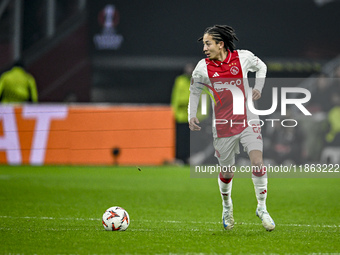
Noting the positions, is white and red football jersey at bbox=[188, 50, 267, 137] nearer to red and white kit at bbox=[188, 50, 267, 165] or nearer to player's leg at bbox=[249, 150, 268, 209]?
red and white kit at bbox=[188, 50, 267, 165]

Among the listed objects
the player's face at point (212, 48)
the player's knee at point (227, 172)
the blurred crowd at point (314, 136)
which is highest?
the player's face at point (212, 48)

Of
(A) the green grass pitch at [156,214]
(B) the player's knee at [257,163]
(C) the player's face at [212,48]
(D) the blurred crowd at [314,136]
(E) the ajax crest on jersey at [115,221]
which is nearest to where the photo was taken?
(A) the green grass pitch at [156,214]

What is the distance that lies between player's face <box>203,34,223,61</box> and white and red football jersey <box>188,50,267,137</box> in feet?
0.20

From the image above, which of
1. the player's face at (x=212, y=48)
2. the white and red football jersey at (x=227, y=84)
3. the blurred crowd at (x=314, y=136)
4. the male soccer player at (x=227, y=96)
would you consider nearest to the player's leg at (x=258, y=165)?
the male soccer player at (x=227, y=96)

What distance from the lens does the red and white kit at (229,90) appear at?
256 inches

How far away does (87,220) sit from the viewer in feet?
23.3

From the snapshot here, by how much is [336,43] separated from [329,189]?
7.91 meters

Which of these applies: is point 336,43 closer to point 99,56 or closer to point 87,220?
point 99,56

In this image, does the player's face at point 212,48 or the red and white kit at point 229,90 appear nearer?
the red and white kit at point 229,90

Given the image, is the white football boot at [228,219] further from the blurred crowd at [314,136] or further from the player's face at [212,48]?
the blurred crowd at [314,136]

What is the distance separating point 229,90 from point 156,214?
1.96 metres

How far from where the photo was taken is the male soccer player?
651cm

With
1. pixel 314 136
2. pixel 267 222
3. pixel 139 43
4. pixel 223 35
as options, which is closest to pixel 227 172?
pixel 267 222

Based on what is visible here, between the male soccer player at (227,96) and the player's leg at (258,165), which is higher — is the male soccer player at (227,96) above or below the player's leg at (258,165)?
above
